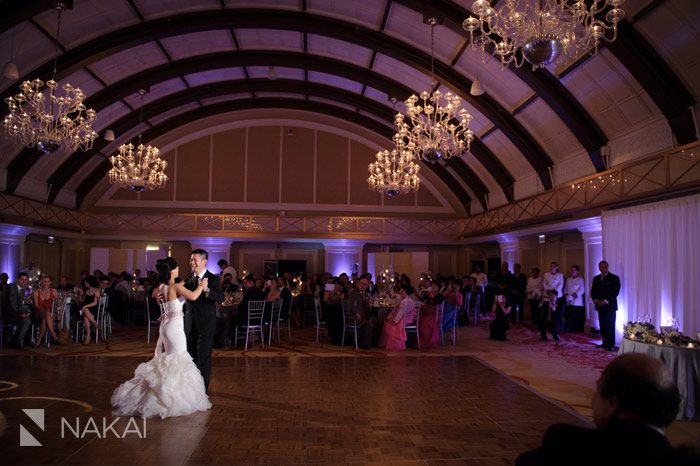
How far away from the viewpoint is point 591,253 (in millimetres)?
11102

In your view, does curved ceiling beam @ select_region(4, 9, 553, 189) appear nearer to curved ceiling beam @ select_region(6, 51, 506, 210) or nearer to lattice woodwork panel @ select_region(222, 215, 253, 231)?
curved ceiling beam @ select_region(6, 51, 506, 210)

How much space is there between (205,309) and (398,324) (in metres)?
4.36

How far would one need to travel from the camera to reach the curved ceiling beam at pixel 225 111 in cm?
1680

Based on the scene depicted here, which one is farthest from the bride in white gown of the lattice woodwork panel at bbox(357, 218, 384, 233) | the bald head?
the lattice woodwork panel at bbox(357, 218, 384, 233)

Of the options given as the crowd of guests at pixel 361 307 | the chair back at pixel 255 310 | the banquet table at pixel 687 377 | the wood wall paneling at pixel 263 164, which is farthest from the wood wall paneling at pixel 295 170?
the banquet table at pixel 687 377

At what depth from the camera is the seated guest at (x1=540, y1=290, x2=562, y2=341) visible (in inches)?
372

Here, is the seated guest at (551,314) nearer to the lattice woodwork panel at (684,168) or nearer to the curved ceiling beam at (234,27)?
the lattice woodwork panel at (684,168)

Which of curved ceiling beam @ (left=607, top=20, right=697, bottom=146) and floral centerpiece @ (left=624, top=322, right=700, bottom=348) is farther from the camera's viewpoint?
curved ceiling beam @ (left=607, top=20, right=697, bottom=146)

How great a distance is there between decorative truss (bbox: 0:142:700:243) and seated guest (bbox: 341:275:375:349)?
5.52 metres

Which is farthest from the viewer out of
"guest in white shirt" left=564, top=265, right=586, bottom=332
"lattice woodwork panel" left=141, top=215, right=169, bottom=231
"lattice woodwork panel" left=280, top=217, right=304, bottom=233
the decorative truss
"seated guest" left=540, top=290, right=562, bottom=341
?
"lattice woodwork panel" left=280, top=217, right=304, bottom=233

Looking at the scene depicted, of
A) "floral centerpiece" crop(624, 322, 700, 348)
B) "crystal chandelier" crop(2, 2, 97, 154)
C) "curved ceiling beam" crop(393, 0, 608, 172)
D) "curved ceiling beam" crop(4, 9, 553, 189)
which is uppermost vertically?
"curved ceiling beam" crop(4, 9, 553, 189)

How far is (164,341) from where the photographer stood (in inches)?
189

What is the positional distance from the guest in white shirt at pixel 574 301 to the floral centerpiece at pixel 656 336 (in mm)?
5163

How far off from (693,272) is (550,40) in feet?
18.2
